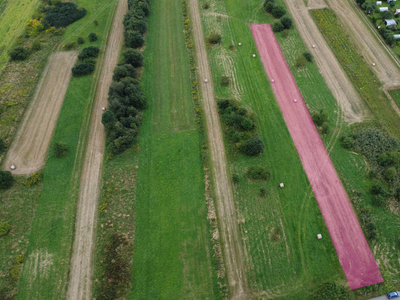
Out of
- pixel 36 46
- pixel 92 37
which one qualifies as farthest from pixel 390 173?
pixel 36 46

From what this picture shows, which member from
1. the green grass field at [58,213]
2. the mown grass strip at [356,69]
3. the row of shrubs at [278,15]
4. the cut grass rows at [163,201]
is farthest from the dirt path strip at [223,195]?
the mown grass strip at [356,69]

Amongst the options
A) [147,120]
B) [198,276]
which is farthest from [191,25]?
[198,276]

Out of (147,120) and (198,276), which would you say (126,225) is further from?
(147,120)

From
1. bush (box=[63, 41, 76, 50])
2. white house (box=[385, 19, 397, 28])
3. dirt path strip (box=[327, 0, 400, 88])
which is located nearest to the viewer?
dirt path strip (box=[327, 0, 400, 88])

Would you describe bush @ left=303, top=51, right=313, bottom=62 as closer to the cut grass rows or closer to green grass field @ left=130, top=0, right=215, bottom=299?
green grass field @ left=130, top=0, right=215, bottom=299

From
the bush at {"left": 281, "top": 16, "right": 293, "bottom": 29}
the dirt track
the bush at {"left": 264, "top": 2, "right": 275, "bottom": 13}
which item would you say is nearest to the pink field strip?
the bush at {"left": 281, "top": 16, "right": 293, "bottom": 29}

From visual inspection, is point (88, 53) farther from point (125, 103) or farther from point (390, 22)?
point (390, 22)
